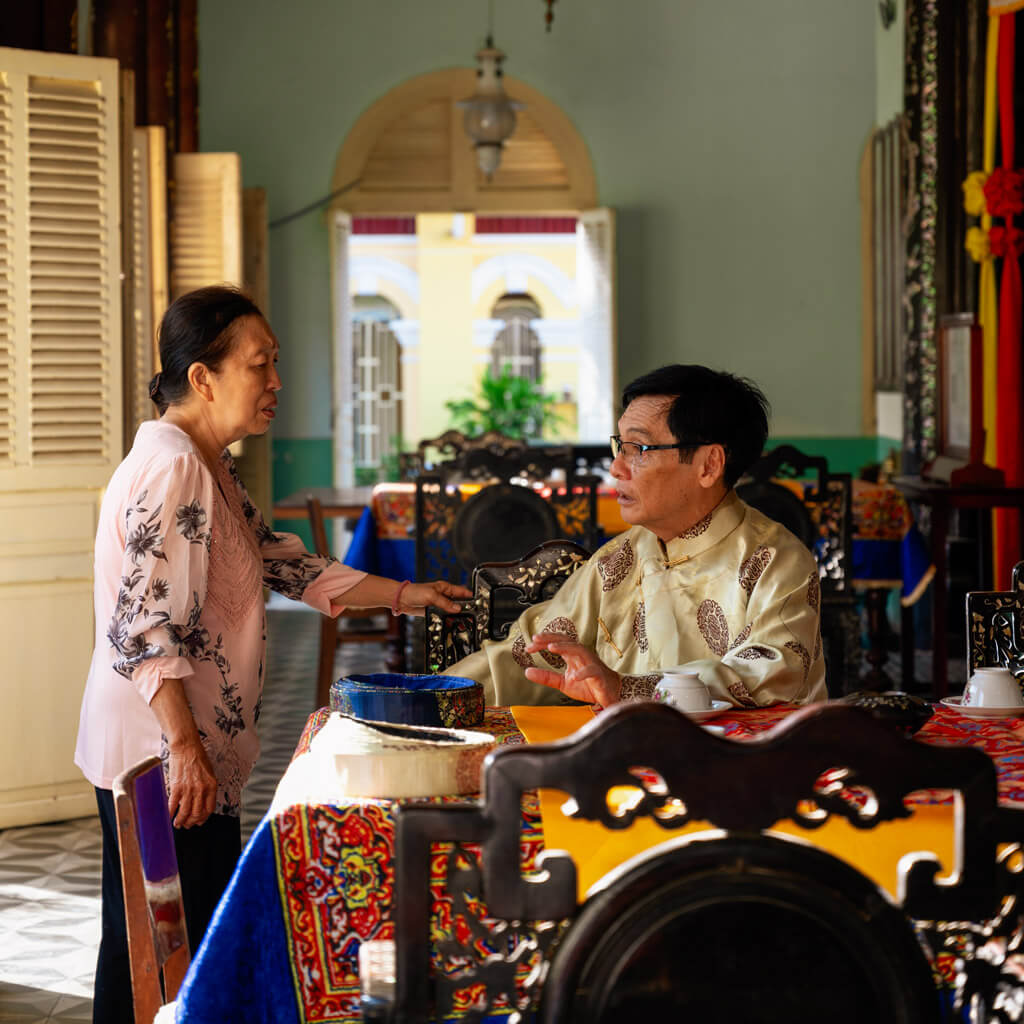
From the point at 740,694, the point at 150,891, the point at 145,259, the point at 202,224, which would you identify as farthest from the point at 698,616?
the point at 202,224

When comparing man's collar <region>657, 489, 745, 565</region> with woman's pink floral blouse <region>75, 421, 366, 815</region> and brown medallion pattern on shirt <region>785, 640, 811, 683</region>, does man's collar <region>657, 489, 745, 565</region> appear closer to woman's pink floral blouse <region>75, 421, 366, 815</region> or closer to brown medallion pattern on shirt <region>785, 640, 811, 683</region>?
brown medallion pattern on shirt <region>785, 640, 811, 683</region>

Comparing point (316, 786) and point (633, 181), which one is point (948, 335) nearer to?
point (633, 181)

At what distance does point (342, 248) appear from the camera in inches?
413

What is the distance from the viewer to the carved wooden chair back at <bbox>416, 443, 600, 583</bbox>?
518 centimetres

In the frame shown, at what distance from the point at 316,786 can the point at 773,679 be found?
89cm

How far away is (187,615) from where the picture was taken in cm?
235

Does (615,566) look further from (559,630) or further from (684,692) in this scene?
(684,692)

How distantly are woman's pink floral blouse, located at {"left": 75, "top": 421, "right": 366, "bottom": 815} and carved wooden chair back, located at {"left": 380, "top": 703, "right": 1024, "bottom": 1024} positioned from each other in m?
1.25

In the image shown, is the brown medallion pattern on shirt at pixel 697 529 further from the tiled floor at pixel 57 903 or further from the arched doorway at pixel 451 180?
the arched doorway at pixel 451 180

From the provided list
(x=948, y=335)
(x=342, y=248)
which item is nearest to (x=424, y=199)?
(x=342, y=248)

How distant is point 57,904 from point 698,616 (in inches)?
89.9

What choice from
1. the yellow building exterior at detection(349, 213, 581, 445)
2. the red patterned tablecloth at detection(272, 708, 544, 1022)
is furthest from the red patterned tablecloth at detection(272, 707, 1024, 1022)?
the yellow building exterior at detection(349, 213, 581, 445)

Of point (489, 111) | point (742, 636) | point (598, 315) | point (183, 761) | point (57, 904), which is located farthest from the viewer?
point (598, 315)

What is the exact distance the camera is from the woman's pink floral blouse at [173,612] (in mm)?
2309
